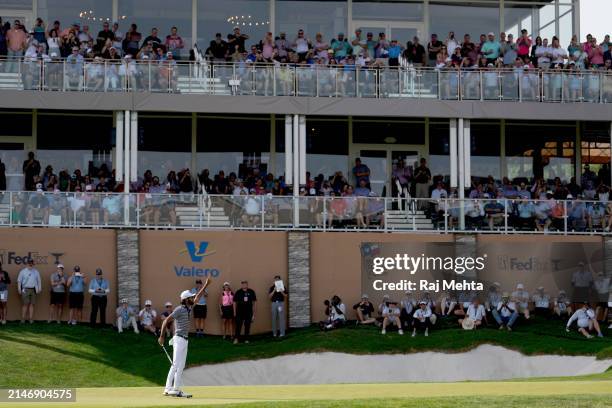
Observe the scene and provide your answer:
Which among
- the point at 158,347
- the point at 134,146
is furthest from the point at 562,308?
the point at 134,146

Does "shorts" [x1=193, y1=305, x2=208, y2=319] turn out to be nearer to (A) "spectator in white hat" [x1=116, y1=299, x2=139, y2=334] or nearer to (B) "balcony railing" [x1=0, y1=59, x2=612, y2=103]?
(A) "spectator in white hat" [x1=116, y1=299, x2=139, y2=334]

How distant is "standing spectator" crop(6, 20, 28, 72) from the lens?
37.4 m

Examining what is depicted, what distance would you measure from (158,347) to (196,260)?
12.2ft

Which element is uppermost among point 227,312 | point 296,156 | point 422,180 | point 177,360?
point 296,156

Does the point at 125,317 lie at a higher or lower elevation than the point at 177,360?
lower

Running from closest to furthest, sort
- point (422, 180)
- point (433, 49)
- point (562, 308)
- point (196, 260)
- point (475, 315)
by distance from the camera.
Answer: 1. point (475, 315)
2. point (562, 308)
3. point (196, 260)
4. point (422, 180)
5. point (433, 49)

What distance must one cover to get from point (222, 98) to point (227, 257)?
491 centimetres

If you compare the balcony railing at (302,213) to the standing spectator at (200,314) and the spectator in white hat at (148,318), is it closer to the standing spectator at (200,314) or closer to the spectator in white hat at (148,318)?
the standing spectator at (200,314)

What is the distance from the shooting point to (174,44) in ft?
131

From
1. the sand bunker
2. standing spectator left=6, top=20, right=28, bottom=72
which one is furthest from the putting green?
standing spectator left=6, top=20, right=28, bottom=72

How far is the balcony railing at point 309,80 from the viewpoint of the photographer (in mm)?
37594

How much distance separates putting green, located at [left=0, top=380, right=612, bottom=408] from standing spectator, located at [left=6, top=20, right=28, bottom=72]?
16951mm

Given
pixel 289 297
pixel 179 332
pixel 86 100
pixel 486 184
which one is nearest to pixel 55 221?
pixel 86 100

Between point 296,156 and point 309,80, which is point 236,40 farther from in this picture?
point 296,156
